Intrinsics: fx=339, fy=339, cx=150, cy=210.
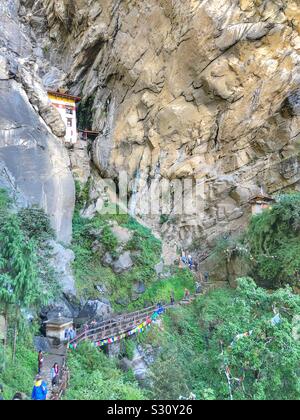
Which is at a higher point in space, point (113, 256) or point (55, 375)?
point (113, 256)

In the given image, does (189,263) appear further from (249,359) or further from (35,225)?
(249,359)

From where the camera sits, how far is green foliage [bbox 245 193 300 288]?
1594 cm

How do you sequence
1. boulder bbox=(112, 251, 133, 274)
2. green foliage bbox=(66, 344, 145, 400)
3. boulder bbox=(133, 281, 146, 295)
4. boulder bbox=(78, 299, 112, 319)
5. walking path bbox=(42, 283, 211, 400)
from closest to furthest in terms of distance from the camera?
green foliage bbox=(66, 344, 145, 400) < walking path bbox=(42, 283, 211, 400) < boulder bbox=(78, 299, 112, 319) < boulder bbox=(133, 281, 146, 295) < boulder bbox=(112, 251, 133, 274)

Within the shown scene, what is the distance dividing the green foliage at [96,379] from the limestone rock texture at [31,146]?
8098 mm

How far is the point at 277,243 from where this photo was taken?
17125mm

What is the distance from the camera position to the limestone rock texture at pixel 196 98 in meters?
21.4

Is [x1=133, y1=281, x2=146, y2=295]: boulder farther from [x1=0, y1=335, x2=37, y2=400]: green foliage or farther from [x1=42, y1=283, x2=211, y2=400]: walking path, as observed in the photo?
[x1=0, y1=335, x2=37, y2=400]: green foliage

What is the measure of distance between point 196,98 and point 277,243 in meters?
11.3

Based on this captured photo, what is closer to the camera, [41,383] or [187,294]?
[41,383]

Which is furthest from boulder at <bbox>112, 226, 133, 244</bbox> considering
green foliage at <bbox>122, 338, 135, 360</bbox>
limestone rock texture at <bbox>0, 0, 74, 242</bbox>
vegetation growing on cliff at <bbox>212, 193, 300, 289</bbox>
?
green foliage at <bbox>122, 338, 135, 360</bbox>

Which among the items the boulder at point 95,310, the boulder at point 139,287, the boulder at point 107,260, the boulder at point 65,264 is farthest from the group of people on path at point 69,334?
the boulder at point 107,260

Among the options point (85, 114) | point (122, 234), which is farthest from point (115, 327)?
point (85, 114)

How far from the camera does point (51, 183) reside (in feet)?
63.7

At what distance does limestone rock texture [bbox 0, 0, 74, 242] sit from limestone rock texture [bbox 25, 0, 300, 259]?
13.3 ft
